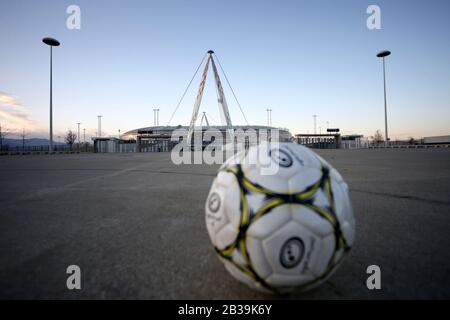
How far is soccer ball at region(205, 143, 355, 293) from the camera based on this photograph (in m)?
1.39

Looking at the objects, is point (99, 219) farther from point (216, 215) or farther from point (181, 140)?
point (181, 140)

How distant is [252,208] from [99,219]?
2626 millimetres

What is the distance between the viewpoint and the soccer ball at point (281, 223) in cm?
139

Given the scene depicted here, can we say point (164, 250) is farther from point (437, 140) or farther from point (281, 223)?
point (437, 140)

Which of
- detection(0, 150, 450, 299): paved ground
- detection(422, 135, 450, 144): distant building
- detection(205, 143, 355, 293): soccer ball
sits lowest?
detection(0, 150, 450, 299): paved ground

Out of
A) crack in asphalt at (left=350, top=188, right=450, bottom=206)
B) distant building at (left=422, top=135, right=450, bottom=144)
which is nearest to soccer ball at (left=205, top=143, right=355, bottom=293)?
crack in asphalt at (left=350, top=188, right=450, bottom=206)

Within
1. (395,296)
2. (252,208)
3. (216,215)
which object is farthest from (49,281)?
(395,296)

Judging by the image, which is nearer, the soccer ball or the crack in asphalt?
the soccer ball

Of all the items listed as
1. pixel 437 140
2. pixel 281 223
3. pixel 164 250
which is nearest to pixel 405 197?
pixel 281 223

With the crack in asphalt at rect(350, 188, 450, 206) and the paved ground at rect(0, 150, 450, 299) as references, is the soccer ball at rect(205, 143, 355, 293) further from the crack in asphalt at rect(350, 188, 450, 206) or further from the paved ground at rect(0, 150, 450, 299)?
the crack in asphalt at rect(350, 188, 450, 206)

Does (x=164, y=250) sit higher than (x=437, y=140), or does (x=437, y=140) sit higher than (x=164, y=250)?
(x=437, y=140)

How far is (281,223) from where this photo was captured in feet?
4.60

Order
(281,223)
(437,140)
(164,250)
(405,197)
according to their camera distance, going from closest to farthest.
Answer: (281,223), (164,250), (405,197), (437,140)

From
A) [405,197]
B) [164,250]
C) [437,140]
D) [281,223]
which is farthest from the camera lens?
[437,140]
